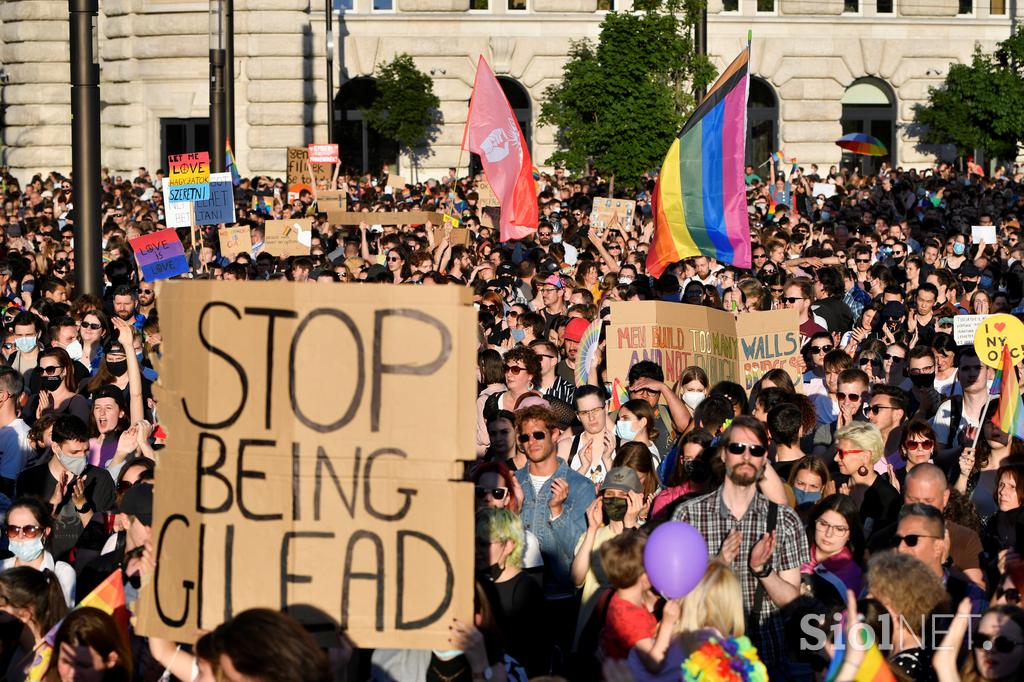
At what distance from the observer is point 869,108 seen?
4722cm

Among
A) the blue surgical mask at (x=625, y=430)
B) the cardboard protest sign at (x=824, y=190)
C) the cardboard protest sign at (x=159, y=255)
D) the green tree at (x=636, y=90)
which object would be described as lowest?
the blue surgical mask at (x=625, y=430)

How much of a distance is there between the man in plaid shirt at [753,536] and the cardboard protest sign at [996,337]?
11.1ft

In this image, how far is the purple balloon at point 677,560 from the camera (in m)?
4.86

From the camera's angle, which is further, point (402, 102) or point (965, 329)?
point (402, 102)

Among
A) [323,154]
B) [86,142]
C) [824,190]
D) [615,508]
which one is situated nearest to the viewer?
[615,508]

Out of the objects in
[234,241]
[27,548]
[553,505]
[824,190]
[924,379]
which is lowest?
[27,548]

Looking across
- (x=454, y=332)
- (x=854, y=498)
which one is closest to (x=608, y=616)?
(x=454, y=332)

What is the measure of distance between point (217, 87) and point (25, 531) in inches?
661

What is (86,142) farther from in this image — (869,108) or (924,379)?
(869,108)

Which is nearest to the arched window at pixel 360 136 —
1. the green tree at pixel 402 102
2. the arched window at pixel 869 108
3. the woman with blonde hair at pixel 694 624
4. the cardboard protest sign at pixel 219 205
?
the green tree at pixel 402 102

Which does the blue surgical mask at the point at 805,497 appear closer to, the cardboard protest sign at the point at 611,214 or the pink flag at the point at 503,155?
the pink flag at the point at 503,155

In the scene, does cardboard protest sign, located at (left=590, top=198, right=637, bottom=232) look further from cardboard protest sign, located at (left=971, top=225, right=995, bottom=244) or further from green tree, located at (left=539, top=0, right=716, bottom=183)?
green tree, located at (left=539, top=0, right=716, bottom=183)

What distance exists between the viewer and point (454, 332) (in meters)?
4.88

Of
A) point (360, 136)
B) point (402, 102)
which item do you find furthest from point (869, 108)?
point (360, 136)
